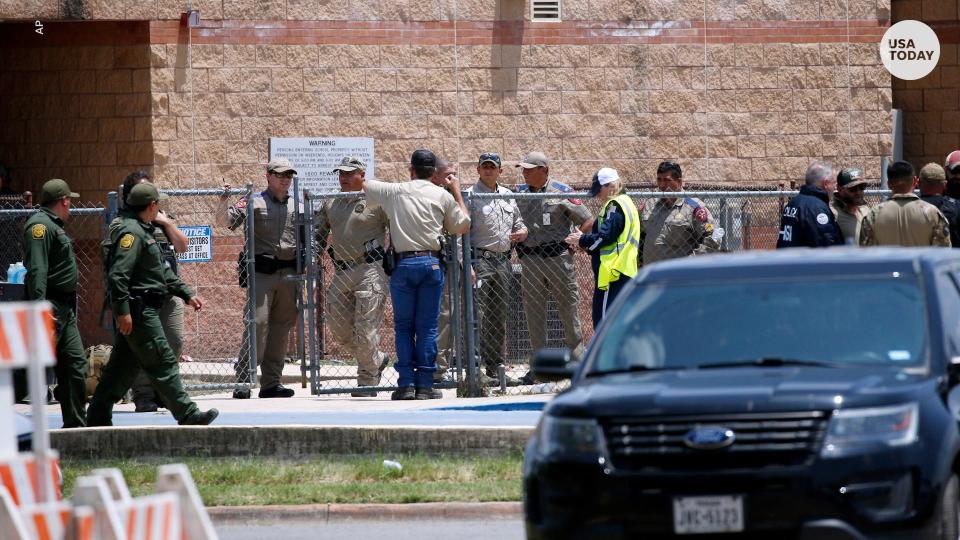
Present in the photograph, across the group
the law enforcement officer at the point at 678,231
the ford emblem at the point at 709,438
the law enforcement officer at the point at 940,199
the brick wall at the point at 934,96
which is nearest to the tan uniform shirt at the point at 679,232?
the law enforcement officer at the point at 678,231

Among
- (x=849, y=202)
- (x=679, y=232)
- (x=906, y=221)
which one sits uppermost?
(x=849, y=202)

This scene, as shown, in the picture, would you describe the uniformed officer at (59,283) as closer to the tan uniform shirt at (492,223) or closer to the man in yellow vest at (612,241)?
the tan uniform shirt at (492,223)

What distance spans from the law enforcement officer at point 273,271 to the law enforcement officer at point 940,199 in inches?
226

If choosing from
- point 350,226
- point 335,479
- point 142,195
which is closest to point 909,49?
point 350,226

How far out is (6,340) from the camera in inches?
245

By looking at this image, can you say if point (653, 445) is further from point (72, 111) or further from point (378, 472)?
point (72, 111)

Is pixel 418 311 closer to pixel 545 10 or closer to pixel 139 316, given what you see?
pixel 139 316

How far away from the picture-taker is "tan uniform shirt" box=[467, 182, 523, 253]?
1577 cm

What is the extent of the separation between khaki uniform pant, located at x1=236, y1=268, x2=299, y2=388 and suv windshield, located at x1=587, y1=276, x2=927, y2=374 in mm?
8242

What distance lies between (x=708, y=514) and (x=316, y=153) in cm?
1332

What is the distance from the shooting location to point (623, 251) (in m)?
14.1

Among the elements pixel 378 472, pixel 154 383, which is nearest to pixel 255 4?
pixel 154 383

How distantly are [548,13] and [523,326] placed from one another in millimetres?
4857

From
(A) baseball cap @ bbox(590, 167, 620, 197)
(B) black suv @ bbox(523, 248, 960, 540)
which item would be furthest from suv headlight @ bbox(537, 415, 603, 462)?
(A) baseball cap @ bbox(590, 167, 620, 197)
